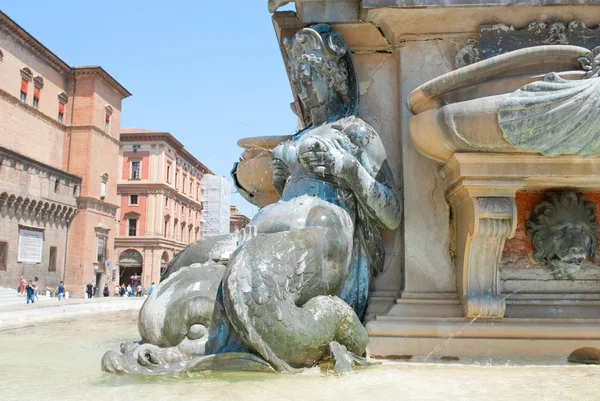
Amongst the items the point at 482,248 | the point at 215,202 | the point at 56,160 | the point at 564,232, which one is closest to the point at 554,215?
the point at 564,232

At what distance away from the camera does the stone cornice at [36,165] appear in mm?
33688

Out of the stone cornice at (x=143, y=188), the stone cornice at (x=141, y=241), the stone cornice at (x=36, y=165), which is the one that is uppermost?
the stone cornice at (x=143, y=188)

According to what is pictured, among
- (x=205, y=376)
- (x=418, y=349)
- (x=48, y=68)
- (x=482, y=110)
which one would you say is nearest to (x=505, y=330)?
(x=418, y=349)

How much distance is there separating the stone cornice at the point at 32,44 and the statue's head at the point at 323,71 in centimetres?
3751

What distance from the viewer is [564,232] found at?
123 inches

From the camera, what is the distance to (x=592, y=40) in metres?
3.23

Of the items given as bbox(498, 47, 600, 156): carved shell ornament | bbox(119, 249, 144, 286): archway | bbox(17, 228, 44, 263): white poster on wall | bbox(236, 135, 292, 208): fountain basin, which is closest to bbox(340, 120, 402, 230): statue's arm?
bbox(498, 47, 600, 156): carved shell ornament

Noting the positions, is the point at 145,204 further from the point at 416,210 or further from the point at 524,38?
the point at 524,38

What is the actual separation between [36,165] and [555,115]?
1522 inches

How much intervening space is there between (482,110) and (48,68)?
4417 cm

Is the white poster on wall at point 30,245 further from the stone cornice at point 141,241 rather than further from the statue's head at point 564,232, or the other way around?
the statue's head at point 564,232

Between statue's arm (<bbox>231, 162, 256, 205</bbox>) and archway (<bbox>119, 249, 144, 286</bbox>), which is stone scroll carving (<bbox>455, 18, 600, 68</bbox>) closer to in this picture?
statue's arm (<bbox>231, 162, 256, 205</bbox>)

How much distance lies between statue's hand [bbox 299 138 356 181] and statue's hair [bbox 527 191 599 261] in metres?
1.08

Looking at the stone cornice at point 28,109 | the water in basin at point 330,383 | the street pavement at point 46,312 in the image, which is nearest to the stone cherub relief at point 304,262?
the water in basin at point 330,383
